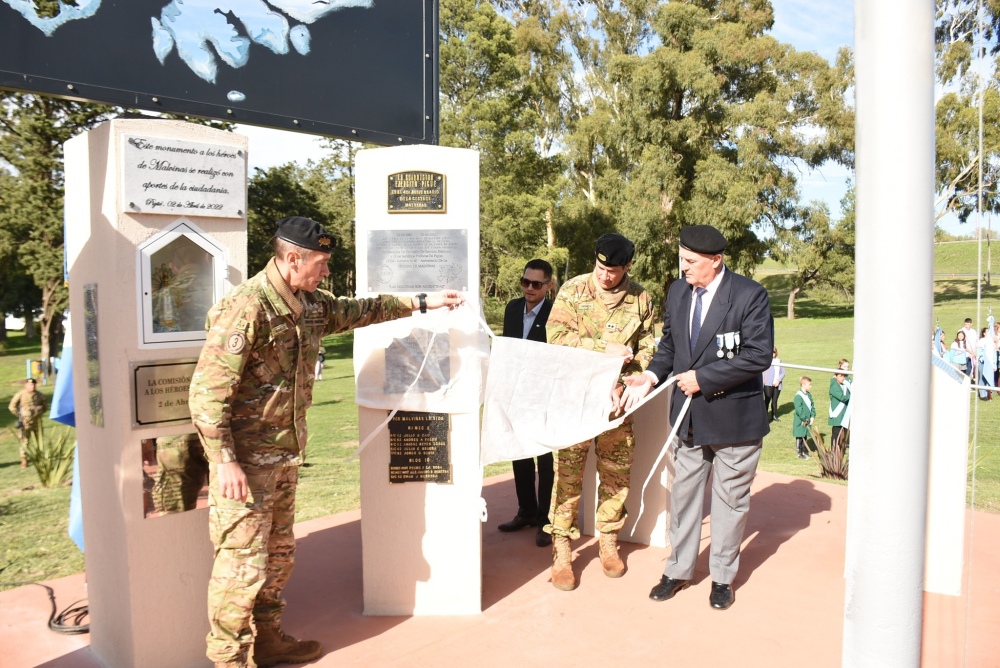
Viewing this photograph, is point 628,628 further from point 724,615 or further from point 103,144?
point 103,144

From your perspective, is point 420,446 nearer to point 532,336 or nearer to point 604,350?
point 604,350

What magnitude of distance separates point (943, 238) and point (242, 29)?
311 cm

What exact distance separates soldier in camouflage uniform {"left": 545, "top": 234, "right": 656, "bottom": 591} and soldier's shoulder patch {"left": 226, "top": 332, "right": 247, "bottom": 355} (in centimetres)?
189

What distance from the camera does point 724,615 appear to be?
3.85 meters

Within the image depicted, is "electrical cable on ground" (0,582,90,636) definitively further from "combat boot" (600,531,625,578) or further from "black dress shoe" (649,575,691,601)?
"black dress shoe" (649,575,691,601)

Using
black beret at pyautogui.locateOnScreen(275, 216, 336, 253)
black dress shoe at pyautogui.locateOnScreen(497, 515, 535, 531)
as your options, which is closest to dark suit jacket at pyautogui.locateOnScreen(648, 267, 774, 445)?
black dress shoe at pyautogui.locateOnScreen(497, 515, 535, 531)

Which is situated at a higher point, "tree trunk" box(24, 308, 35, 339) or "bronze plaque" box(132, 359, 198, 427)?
"bronze plaque" box(132, 359, 198, 427)

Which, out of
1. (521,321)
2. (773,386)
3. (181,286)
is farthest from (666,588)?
(773,386)

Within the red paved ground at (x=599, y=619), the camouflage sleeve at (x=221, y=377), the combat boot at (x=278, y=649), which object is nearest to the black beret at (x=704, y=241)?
the red paved ground at (x=599, y=619)

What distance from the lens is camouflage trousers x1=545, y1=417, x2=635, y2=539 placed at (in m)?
4.30

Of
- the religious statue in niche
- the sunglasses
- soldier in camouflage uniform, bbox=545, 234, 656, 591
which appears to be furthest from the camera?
the sunglasses

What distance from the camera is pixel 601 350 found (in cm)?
432

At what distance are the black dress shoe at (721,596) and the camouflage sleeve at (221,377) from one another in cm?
256

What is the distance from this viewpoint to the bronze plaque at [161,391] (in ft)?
10.4
